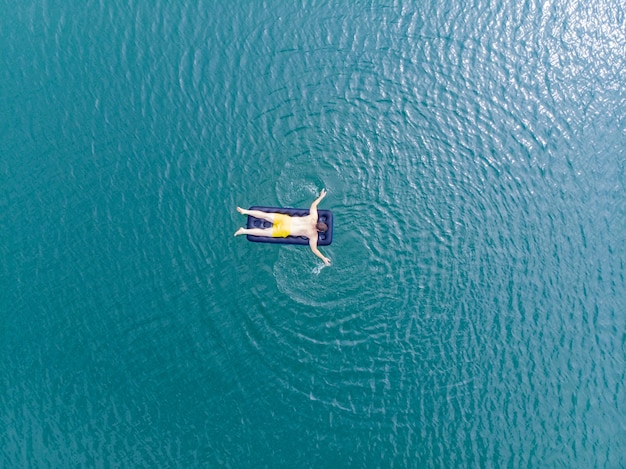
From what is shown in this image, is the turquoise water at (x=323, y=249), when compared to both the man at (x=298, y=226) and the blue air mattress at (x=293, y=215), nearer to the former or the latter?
the blue air mattress at (x=293, y=215)

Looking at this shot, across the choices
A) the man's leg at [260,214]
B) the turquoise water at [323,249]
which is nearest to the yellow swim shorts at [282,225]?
the man's leg at [260,214]

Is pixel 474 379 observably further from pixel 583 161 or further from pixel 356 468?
pixel 583 161

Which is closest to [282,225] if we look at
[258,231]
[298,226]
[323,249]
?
[298,226]

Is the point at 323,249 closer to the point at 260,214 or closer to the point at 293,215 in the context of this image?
the point at 293,215

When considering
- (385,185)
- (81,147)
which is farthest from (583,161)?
(81,147)

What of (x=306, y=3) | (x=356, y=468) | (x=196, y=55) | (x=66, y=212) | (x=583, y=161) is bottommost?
(x=356, y=468)
